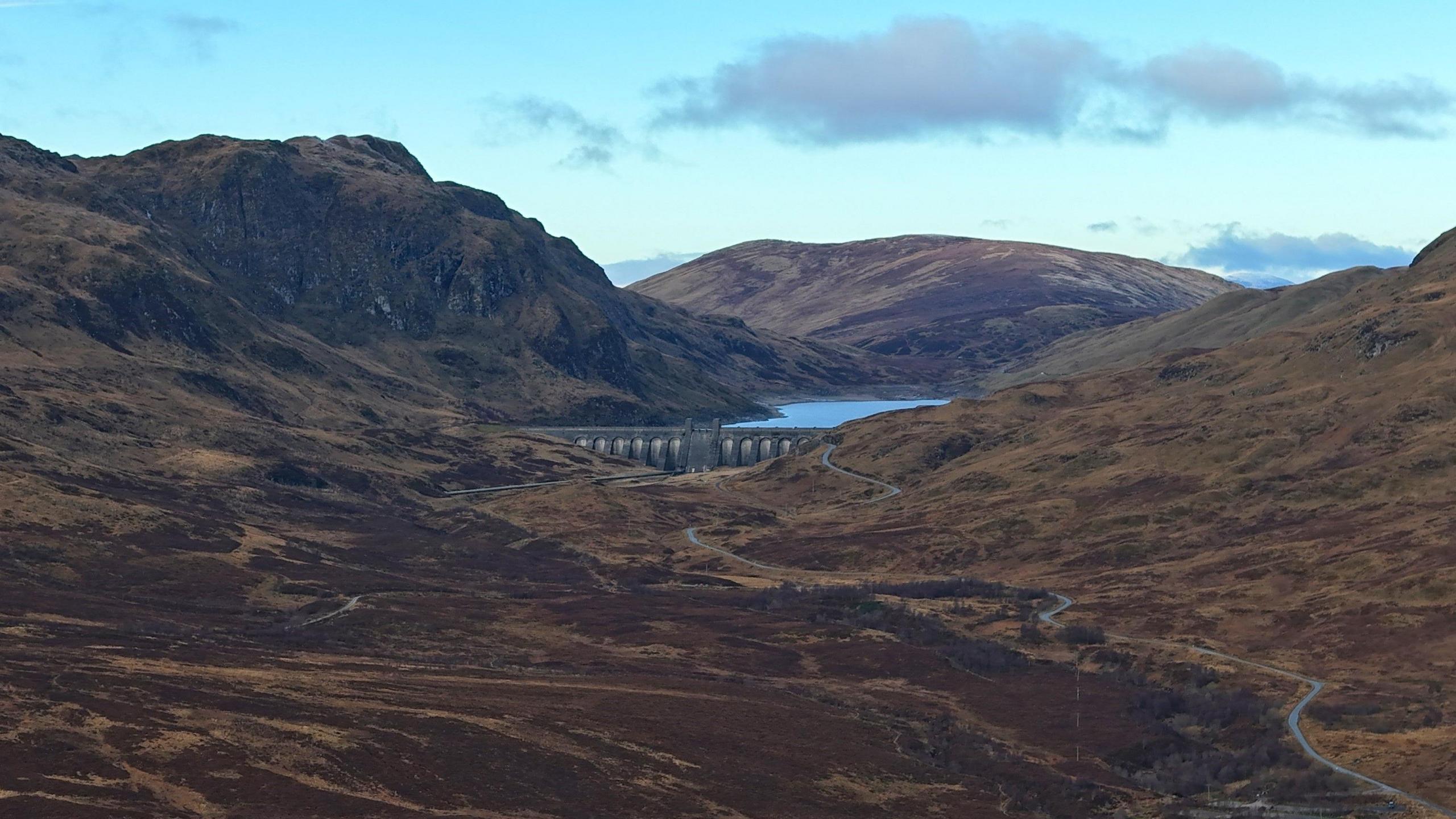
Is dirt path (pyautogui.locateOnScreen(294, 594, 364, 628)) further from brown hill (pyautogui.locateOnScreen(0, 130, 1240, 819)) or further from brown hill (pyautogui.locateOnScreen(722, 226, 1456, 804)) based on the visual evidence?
brown hill (pyautogui.locateOnScreen(722, 226, 1456, 804))

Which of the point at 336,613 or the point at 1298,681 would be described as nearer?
the point at 1298,681

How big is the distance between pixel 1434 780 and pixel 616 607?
84.0m

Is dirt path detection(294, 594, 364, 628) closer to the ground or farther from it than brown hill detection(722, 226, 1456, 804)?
closer to the ground

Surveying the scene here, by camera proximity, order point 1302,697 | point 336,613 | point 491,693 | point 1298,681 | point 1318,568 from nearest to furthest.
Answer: point 491,693
point 1302,697
point 1298,681
point 336,613
point 1318,568

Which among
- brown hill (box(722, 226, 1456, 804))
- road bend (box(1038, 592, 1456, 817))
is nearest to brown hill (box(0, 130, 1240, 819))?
road bend (box(1038, 592, 1456, 817))

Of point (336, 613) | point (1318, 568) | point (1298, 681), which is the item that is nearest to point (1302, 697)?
point (1298, 681)

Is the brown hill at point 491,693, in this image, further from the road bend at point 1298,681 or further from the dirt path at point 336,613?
the road bend at point 1298,681

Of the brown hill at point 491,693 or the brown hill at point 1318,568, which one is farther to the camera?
the brown hill at point 1318,568

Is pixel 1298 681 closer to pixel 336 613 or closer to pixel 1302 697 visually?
pixel 1302 697

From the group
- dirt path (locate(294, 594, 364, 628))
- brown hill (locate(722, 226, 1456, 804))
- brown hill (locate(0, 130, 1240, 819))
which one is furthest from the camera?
dirt path (locate(294, 594, 364, 628))

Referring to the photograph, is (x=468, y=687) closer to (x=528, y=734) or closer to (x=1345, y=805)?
(x=528, y=734)

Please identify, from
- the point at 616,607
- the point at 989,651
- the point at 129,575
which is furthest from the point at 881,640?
the point at 129,575

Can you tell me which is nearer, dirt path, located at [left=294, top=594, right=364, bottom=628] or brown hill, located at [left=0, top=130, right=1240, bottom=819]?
brown hill, located at [left=0, top=130, right=1240, bottom=819]

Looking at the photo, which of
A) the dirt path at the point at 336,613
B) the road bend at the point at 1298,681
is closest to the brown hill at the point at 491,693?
the dirt path at the point at 336,613
